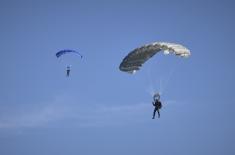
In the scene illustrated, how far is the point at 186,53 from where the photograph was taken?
201 feet

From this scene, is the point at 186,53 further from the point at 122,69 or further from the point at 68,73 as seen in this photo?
the point at 68,73

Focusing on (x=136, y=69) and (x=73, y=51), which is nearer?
(x=136, y=69)

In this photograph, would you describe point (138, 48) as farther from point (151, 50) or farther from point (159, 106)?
point (159, 106)

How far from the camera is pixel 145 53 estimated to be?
62750 mm

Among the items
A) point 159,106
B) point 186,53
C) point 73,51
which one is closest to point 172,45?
point 186,53

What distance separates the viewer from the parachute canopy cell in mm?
61312

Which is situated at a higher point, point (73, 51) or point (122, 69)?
point (73, 51)

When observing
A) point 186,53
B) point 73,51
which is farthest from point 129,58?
point 73,51

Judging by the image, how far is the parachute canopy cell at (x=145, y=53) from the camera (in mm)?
61312

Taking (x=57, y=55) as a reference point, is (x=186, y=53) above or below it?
below

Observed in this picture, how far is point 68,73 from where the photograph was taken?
3049 inches

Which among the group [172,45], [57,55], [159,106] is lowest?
[159,106]

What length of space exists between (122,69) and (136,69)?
1257 millimetres

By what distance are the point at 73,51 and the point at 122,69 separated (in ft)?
35.3
